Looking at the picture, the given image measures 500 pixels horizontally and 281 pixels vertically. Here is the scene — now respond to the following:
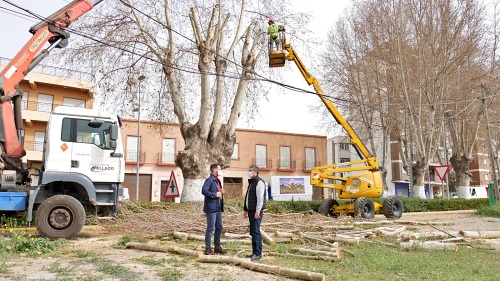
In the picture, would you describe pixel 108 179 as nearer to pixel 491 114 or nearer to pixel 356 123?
pixel 356 123

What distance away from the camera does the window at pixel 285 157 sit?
41.0m

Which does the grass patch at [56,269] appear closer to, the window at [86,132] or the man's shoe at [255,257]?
the man's shoe at [255,257]

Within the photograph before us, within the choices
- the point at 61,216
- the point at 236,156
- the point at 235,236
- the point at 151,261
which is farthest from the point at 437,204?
the point at 151,261

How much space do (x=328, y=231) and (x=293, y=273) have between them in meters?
5.42

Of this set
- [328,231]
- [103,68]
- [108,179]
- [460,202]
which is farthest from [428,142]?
[108,179]

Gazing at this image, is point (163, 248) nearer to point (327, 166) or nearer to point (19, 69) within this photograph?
point (19, 69)

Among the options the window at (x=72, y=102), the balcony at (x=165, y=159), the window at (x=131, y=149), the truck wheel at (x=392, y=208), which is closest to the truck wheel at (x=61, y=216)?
the truck wheel at (x=392, y=208)

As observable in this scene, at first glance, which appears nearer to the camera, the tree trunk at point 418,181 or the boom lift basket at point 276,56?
the boom lift basket at point 276,56

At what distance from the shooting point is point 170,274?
20.6ft

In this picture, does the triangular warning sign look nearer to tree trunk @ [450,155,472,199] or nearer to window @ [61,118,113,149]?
window @ [61,118,113,149]

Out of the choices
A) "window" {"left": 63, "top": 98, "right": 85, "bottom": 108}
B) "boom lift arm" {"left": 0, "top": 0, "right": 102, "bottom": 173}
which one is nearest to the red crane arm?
"boom lift arm" {"left": 0, "top": 0, "right": 102, "bottom": 173}

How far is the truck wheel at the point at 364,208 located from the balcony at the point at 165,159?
21.9 m

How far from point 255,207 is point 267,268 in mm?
1486

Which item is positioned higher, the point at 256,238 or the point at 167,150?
the point at 167,150
